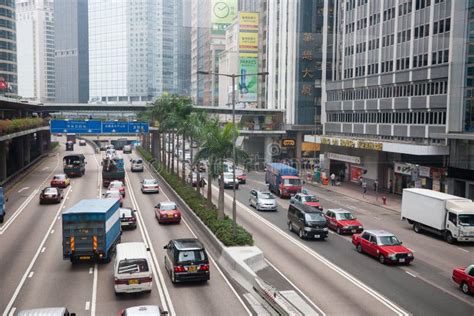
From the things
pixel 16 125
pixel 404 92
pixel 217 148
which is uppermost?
pixel 404 92

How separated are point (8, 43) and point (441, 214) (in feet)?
265

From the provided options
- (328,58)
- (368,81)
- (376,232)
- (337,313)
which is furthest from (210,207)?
(328,58)

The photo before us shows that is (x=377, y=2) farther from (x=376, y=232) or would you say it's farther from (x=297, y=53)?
(x=376, y=232)

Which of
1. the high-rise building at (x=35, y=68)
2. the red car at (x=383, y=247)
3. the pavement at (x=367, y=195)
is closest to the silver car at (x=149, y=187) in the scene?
the pavement at (x=367, y=195)

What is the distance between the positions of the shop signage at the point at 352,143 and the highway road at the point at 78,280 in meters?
22.0

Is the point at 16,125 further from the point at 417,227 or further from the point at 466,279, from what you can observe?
the point at 466,279

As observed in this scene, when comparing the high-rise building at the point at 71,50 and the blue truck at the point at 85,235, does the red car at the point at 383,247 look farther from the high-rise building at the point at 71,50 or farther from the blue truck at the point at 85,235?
the high-rise building at the point at 71,50

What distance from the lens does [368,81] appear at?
162ft

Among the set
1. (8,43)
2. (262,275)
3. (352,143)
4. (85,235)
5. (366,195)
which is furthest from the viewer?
(8,43)

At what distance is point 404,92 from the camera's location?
44.8 meters

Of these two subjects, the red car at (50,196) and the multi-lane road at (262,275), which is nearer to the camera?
the multi-lane road at (262,275)

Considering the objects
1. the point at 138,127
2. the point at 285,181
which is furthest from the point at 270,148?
the point at 285,181

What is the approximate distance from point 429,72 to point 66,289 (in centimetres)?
3147

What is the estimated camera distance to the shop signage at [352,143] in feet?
156
